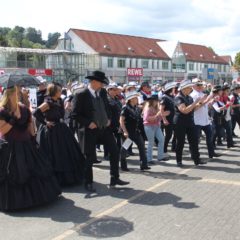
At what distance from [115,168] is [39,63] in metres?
46.7

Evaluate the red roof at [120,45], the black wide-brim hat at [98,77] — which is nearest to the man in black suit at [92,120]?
the black wide-brim hat at [98,77]

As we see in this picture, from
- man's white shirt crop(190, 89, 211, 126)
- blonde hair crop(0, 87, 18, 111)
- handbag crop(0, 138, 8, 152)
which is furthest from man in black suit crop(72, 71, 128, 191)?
man's white shirt crop(190, 89, 211, 126)

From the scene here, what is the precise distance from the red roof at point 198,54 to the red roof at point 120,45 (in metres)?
8.00

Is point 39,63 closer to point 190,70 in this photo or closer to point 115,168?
point 190,70

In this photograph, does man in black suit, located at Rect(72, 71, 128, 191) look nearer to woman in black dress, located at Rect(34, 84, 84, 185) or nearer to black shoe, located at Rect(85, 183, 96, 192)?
black shoe, located at Rect(85, 183, 96, 192)

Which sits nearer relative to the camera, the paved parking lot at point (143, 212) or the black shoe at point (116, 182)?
the paved parking lot at point (143, 212)

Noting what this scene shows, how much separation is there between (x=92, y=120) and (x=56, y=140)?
878 mm

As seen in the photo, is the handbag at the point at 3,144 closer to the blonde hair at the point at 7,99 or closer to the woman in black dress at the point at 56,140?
the blonde hair at the point at 7,99

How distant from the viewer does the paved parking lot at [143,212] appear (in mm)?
5109

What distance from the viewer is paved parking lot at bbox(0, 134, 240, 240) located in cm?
511

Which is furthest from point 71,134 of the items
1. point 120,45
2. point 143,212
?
point 120,45

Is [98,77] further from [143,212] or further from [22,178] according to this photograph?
[143,212]

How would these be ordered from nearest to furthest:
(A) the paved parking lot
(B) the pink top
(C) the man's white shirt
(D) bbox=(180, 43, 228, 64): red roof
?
(A) the paved parking lot, (B) the pink top, (C) the man's white shirt, (D) bbox=(180, 43, 228, 64): red roof

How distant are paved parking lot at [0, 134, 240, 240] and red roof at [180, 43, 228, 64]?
78.5 metres
